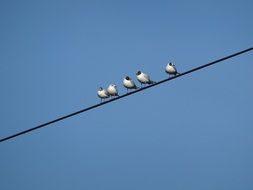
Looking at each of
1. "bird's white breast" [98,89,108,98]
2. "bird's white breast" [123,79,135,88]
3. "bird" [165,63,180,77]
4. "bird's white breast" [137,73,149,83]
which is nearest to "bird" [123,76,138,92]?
"bird's white breast" [123,79,135,88]

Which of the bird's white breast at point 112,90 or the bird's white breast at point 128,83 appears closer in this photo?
the bird's white breast at point 128,83

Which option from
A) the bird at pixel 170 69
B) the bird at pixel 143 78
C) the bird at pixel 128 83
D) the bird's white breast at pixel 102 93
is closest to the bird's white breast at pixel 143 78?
the bird at pixel 143 78

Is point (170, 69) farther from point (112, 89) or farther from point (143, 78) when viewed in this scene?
point (112, 89)

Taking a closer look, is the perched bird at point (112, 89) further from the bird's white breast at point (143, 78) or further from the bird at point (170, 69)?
the bird at point (170, 69)

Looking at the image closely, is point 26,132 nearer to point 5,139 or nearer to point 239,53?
point 5,139

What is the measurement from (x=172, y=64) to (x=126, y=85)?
4.89 feet

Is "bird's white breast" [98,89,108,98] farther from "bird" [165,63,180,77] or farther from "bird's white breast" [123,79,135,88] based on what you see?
"bird" [165,63,180,77]

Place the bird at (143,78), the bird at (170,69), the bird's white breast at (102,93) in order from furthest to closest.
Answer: the bird's white breast at (102,93), the bird at (143,78), the bird at (170,69)

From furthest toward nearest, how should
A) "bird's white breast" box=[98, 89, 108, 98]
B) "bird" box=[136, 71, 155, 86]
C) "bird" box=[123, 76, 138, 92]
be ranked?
"bird's white breast" box=[98, 89, 108, 98], "bird" box=[136, 71, 155, 86], "bird" box=[123, 76, 138, 92]

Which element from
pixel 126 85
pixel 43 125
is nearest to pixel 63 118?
pixel 43 125

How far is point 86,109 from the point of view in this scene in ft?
49.4

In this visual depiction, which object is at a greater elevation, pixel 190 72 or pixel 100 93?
pixel 100 93

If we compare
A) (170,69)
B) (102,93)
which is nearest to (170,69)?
(170,69)

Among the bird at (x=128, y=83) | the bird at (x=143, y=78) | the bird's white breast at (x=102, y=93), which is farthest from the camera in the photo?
the bird's white breast at (x=102, y=93)
